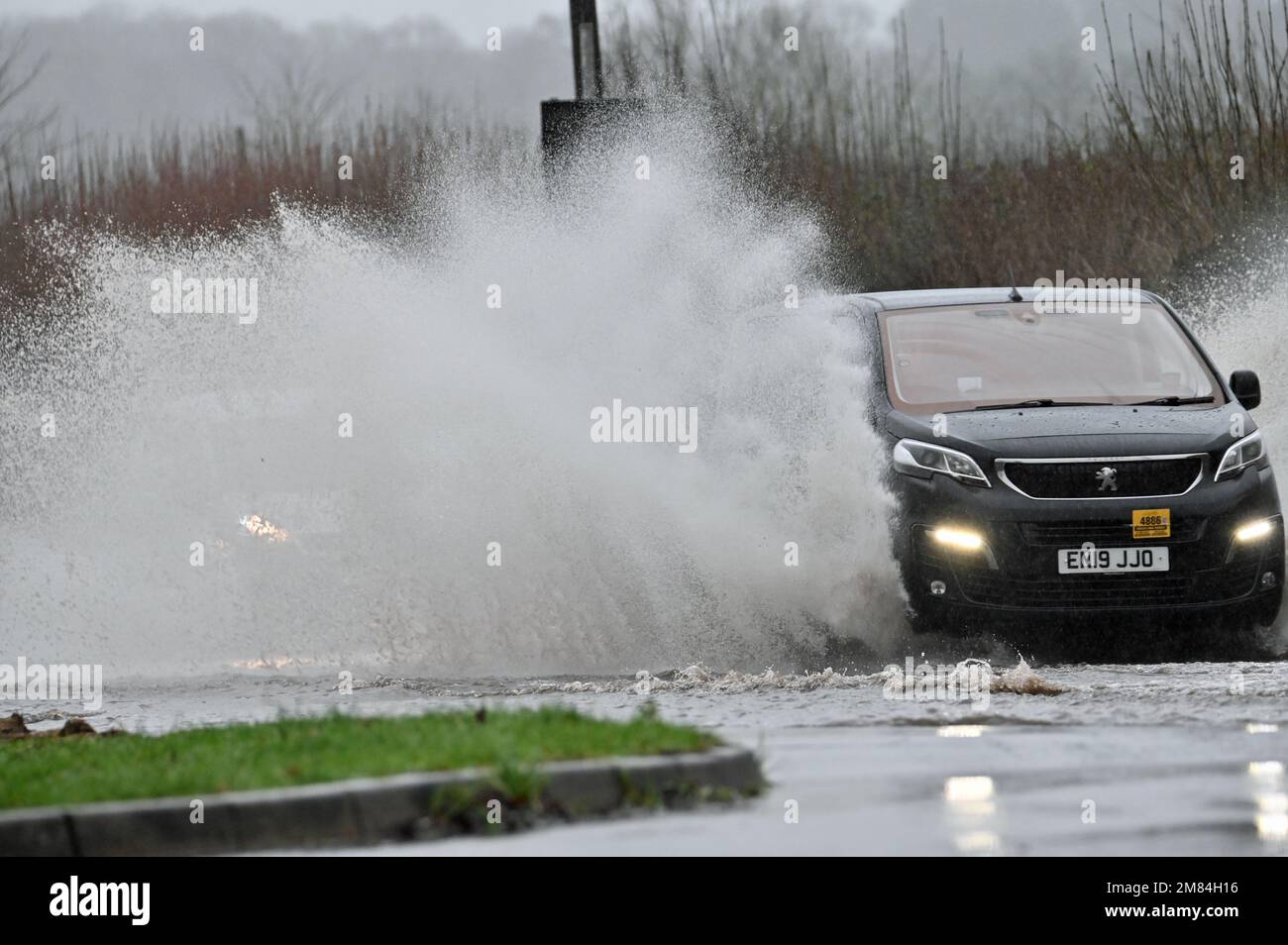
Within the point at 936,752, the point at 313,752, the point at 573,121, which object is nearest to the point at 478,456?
the point at 573,121

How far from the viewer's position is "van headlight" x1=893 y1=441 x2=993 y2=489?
10945 millimetres

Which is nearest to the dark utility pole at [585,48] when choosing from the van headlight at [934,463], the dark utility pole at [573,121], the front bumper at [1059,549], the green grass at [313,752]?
the dark utility pole at [573,121]

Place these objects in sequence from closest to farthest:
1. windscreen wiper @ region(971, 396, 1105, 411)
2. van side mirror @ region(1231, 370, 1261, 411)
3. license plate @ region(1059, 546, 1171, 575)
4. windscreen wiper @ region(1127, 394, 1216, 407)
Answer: license plate @ region(1059, 546, 1171, 575), windscreen wiper @ region(971, 396, 1105, 411), windscreen wiper @ region(1127, 394, 1216, 407), van side mirror @ region(1231, 370, 1261, 411)

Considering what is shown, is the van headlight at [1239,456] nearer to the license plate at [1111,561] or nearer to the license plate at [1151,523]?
the license plate at [1151,523]

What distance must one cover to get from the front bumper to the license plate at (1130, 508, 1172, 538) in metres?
0.02

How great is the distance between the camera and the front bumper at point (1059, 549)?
35.6 ft

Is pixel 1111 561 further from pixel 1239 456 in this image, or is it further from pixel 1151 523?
pixel 1239 456

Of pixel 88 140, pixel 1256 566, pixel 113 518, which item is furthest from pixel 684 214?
pixel 88 140

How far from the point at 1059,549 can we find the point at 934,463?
744 millimetres

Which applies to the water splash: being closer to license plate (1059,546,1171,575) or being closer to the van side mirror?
license plate (1059,546,1171,575)

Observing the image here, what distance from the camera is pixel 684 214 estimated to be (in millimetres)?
15492

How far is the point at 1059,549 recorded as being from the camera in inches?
426

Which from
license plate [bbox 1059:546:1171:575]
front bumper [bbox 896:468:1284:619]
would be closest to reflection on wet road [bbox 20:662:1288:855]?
front bumper [bbox 896:468:1284:619]
